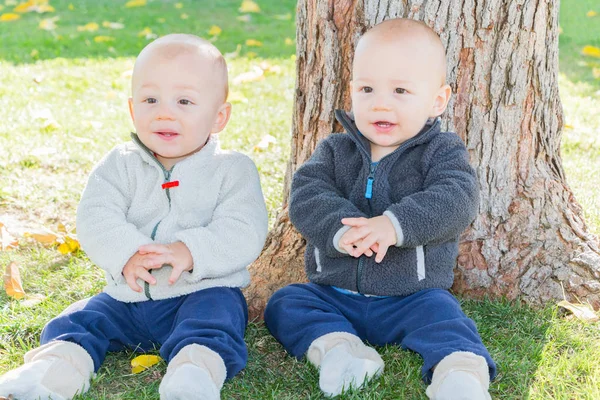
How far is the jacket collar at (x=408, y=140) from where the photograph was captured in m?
2.72

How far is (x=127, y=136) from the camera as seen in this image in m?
4.88

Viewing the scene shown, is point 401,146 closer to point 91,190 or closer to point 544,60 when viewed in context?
point 544,60

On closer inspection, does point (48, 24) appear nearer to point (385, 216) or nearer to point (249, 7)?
point (249, 7)

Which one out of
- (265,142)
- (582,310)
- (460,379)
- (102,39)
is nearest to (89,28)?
(102,39)

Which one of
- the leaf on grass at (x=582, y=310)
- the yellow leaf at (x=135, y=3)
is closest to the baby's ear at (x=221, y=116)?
the leaf on grass at (x=582, y=310)

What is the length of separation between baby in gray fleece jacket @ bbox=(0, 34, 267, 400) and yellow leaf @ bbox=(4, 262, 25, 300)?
497 millimetres

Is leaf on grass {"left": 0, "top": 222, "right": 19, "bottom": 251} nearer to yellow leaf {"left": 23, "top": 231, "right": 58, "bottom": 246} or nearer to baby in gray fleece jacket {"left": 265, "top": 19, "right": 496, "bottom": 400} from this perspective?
yellow leaf {"left": 23, "top": 231, "right": 58, "bottom": 246}

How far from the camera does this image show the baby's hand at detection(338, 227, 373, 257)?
254 centimetres

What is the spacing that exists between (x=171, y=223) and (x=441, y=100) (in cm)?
103

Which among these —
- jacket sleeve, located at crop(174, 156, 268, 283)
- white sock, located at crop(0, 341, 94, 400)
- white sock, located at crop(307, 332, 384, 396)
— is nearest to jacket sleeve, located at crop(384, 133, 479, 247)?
white sock, located at crop(307, 332, 384, 396)

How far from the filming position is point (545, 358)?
2.64 metres

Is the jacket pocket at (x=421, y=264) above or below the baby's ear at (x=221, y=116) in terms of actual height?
below

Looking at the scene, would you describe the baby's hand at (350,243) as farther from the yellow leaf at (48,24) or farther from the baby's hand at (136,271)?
the yellow leaf at (48,24)

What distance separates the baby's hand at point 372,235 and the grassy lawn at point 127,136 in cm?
37
